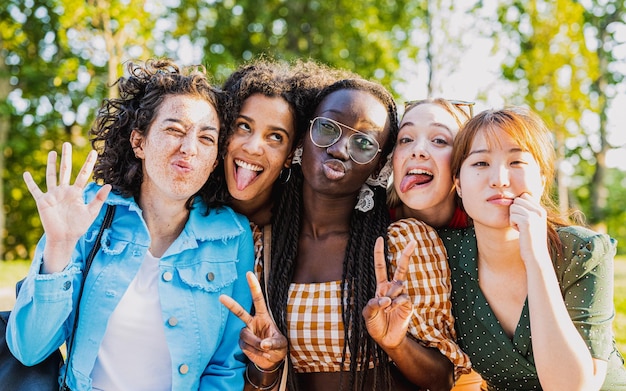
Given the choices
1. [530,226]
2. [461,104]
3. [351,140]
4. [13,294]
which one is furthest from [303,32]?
[530,226]

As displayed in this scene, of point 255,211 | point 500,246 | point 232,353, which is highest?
point 255,211

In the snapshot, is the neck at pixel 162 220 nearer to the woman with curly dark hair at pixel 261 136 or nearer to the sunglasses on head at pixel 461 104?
the woman with curly dark hair at pixel 261 136

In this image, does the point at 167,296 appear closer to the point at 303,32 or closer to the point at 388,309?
the point at 388,309

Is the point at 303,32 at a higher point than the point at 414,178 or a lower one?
higher

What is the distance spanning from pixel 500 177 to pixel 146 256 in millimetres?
1794

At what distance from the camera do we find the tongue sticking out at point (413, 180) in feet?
10.7

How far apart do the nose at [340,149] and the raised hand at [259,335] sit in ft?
2.78

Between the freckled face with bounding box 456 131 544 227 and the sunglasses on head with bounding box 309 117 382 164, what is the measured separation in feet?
1.75

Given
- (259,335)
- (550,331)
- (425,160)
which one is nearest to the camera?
(550,331)

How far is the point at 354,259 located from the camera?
10.5 ft

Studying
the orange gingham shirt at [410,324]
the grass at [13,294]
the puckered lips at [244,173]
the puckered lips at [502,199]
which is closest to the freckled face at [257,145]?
the puckered lips at [244,173]

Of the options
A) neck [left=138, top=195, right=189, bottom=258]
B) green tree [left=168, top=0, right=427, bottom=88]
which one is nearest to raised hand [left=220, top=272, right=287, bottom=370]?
neck [left=138, top=195, right=189, bottom=258]

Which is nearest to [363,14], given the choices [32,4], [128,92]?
[32,4]

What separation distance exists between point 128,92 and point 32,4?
14.5m
